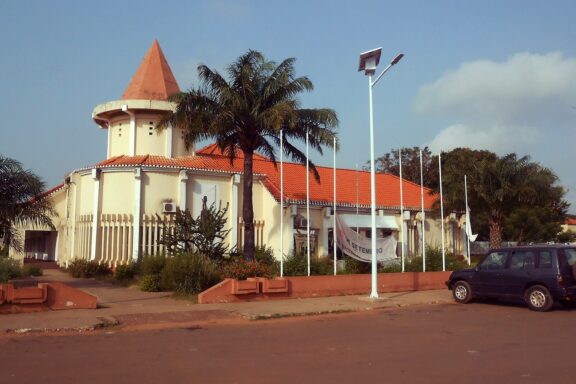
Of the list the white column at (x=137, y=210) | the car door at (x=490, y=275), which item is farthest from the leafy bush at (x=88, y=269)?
the car door at (x=490, y=275)

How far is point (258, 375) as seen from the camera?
Result: 23.7 ft

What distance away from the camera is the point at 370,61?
57.0ft

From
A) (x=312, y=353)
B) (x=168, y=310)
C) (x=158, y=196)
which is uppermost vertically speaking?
(x=158, y=196)

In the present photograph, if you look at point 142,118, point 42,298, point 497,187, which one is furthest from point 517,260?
point 142,118

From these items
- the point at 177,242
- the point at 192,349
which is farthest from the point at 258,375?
Result: the point at 177,242

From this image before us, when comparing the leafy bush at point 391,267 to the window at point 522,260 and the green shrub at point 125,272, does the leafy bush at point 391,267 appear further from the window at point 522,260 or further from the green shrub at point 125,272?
the green shrub at point 125,272

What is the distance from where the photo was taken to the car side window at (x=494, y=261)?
1545cm

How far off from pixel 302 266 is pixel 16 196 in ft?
31.4

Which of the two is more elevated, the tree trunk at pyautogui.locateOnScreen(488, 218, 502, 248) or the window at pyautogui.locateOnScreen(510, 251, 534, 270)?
the tree trunk at pyautogui.locateOnScreen(488, 218, 502, 248)

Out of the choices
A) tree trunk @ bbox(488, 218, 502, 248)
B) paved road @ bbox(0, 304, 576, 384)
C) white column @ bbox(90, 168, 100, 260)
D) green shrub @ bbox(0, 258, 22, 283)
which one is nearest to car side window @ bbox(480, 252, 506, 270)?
paved road @ bbox(0, 304, 576, 384)

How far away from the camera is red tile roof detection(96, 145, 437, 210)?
2688cm

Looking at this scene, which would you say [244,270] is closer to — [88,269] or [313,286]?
[313,286]

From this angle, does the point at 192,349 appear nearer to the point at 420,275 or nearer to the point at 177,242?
the point at 177,242

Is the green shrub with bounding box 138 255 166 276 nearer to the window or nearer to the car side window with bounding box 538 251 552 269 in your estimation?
the window
